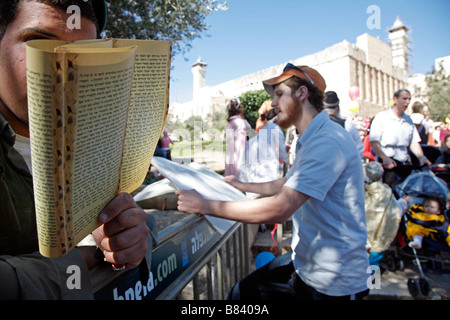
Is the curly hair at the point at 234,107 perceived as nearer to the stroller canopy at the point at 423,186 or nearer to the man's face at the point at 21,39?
the stroller canopy at the point at 423,186

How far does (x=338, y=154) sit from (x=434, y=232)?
2.88 metres

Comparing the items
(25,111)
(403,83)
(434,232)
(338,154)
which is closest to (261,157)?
(434,232)

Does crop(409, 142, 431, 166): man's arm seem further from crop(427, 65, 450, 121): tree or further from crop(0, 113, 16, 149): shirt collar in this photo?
crop(427, 65, 450, 121): tree

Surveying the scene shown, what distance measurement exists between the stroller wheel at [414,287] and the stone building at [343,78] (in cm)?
1917

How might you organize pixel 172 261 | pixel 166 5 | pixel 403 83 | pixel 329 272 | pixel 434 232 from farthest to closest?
pixel 403 83 < pixel 166 5 < pixel 434 232 < pixel 329 272 < pixel 172 261

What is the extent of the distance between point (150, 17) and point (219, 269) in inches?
223

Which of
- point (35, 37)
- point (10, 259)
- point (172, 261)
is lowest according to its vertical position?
point (172, 261)

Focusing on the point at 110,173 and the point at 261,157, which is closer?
the point at 110,173

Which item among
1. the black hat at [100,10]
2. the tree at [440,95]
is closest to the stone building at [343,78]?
the tree at [440,95]

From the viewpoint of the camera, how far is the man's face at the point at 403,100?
430 cm

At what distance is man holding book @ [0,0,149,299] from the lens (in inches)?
27.9

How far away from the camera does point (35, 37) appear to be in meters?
0.74

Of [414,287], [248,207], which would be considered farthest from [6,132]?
[414,287]
